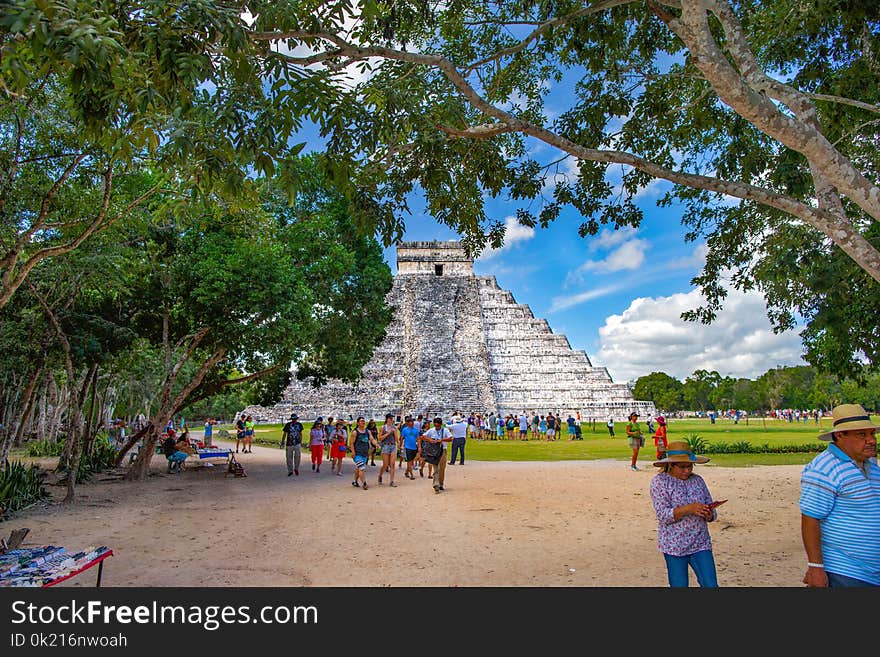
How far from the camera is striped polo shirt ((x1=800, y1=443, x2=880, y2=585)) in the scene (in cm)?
244

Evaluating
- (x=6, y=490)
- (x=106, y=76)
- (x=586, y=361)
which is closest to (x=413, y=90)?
(x=106, y=76)

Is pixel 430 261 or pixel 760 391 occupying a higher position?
pixel 430 261

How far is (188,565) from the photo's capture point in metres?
5.14

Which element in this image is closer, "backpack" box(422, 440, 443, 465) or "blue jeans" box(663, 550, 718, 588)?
"blue jeans" box(663, 550, 718, 588)

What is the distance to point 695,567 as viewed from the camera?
312 centimetres

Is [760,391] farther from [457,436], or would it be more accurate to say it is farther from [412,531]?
[412,531]

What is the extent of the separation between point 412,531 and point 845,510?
15.6ft

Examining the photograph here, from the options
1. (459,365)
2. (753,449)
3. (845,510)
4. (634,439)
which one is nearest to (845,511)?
(845,510)

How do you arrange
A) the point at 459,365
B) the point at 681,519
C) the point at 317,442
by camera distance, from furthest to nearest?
the point at 459,365, the point at 317,442, the point at 681,519

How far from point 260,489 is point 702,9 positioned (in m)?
9.77

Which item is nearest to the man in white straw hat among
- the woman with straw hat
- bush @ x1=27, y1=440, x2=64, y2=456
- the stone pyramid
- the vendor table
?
the woman with straw hat

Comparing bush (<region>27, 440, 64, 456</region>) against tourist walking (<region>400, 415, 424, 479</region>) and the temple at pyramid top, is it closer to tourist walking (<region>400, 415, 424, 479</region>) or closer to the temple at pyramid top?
tourist walking (<region>400, 415, 424, 479</region>)
